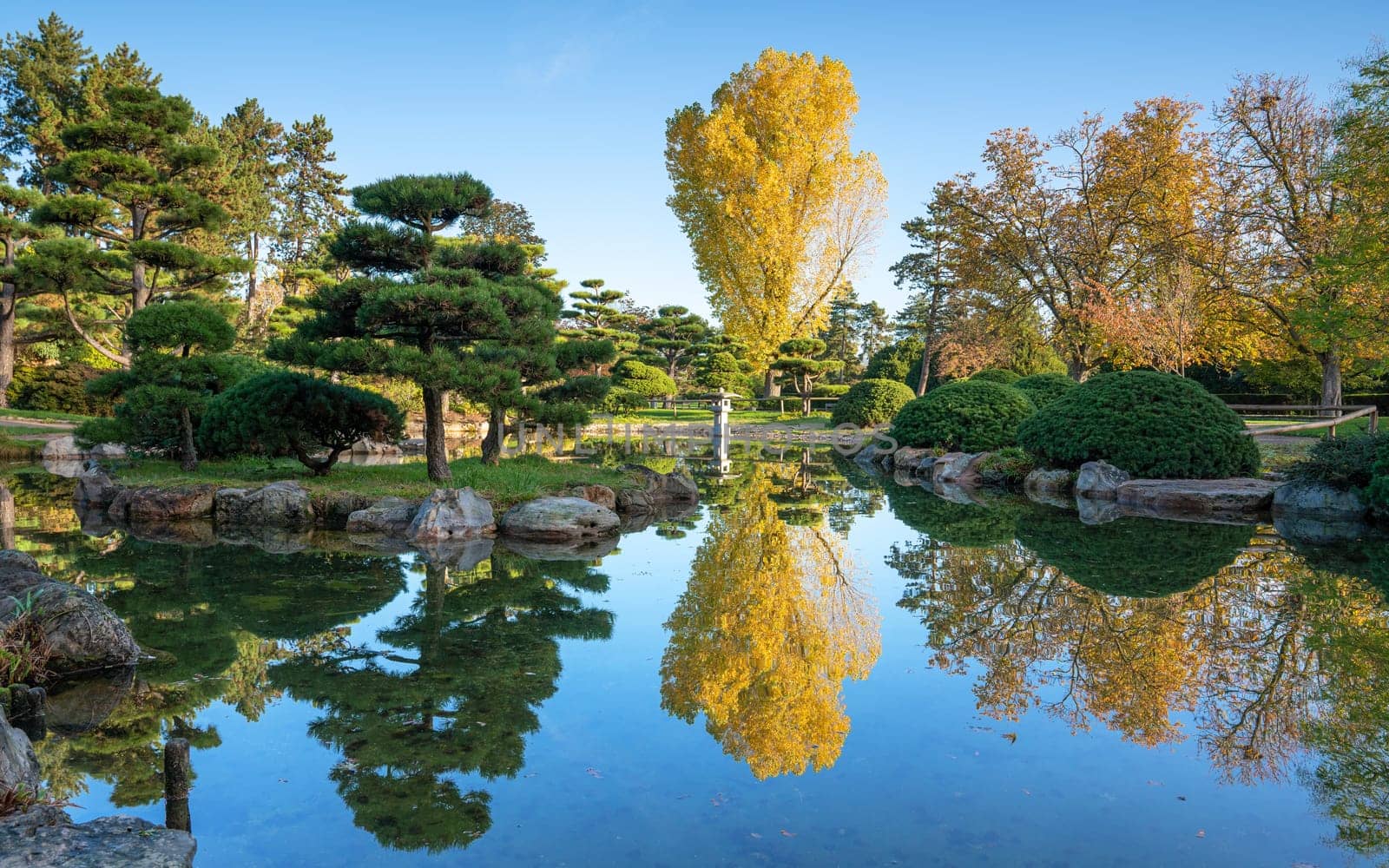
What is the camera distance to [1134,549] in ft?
26.2

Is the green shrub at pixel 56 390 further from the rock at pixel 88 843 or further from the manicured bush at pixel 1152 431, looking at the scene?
the rock at pixel 88 843

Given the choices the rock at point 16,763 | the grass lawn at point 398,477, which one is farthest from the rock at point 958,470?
the rock at point 16,763

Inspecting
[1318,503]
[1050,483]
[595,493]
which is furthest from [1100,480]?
[595,493]

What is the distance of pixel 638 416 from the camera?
28.9 m

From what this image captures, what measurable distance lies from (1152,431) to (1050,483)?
160cm

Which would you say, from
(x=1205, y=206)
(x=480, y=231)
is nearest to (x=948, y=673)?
(x=1205, y=206)

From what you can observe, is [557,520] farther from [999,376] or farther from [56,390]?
[56,390]

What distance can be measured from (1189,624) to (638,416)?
2404 centimetres

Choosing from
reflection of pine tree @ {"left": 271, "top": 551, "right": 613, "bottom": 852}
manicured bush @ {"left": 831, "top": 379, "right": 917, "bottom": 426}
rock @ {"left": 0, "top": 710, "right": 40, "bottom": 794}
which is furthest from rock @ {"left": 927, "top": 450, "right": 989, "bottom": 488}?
rock @ {"left": 0, "top": 710, "right": 40, "bottom": 794}

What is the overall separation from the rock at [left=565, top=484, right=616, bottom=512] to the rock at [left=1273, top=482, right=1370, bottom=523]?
26.8ft

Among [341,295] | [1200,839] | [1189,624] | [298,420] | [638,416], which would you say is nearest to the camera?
[1200,839]

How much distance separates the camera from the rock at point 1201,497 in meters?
10.4

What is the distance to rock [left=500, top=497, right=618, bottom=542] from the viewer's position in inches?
344

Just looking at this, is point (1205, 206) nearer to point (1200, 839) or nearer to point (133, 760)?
point (1200, 839)
